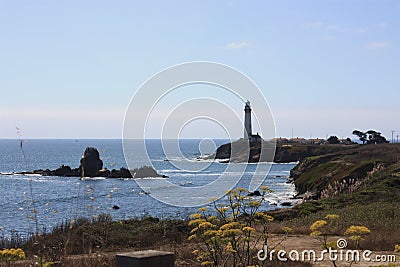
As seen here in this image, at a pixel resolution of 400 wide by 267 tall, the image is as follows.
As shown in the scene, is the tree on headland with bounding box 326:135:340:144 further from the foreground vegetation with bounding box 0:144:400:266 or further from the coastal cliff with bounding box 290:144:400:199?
the foreground vegetation with bounding box 0:144:400:266

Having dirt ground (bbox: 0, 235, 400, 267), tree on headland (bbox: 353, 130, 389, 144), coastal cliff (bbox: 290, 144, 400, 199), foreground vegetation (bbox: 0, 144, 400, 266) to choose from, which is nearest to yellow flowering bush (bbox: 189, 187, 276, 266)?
foreground vegetation (bbox: 0, 144, 400, 266)

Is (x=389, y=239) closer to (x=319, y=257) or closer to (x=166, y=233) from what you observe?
(x=319, y=257)

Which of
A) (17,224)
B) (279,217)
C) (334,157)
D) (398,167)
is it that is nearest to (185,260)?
(279,217)

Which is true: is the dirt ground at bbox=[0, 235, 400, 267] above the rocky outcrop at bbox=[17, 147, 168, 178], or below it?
above

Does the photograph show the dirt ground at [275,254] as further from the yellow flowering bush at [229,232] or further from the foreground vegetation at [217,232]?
the yellow flowering bush at [229,232]

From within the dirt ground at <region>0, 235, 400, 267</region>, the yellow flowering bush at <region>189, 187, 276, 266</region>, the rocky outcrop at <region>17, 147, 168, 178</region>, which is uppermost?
the yellow flowering bush at <region>189, 187, 276, 266</region>

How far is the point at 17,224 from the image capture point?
24969mm

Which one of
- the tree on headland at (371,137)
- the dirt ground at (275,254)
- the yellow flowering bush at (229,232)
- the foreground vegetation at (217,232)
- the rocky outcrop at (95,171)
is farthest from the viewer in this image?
the tree on headland at (371,137)

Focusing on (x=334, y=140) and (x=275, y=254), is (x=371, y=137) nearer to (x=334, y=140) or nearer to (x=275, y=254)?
(x=334, y=140)

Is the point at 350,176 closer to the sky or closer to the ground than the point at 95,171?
closer to the sky

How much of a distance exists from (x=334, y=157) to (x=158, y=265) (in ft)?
202

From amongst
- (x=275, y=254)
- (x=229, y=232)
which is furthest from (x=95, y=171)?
(x=229, y=232)

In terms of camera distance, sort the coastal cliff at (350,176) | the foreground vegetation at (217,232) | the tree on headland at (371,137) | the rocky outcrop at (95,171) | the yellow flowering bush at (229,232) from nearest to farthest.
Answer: the yellow flowering bush at (229,232) < the foreground vegetation at (217,232) < the coastal cliff at (350,176) < the rocky outcrop at (95,171) < the tree on headland at (371,137)

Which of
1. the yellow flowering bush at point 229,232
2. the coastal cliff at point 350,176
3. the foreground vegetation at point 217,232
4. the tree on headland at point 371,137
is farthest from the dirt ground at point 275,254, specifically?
the tree on headland at point 371,137
